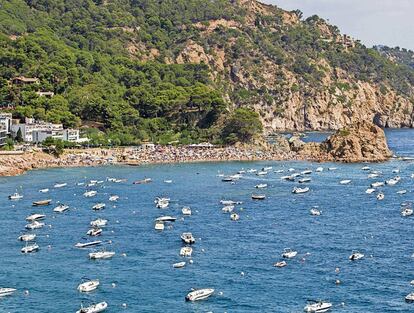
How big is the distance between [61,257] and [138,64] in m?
120

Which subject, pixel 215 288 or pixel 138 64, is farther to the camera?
pixel 138 64

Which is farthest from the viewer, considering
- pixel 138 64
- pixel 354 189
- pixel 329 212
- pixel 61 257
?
pixel 138 64

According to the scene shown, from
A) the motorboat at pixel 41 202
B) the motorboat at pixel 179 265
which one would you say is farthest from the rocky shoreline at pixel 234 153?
the motorboat at pixel 179 265

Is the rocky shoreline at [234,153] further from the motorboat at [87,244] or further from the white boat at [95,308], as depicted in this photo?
the white boat at [95,308]

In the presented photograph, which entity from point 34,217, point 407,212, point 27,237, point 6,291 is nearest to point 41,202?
point 34,217

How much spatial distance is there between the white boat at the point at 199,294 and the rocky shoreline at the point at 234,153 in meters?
65.1

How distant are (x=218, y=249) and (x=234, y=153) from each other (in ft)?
213

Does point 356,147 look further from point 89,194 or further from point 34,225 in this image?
point 34,225

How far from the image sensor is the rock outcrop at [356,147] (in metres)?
123

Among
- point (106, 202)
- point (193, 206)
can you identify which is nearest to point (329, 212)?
point (193, 206)

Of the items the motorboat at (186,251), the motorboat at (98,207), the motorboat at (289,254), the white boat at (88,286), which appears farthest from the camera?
the motorboat at (98,207)

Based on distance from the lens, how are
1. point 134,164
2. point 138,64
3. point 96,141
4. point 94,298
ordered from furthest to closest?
point 138,64
point 96,141
point 134,164
point 94,298

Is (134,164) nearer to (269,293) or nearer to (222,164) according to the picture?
(222,164)

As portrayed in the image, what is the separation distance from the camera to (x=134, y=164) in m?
117
